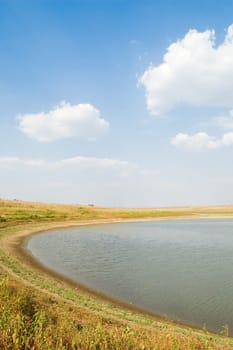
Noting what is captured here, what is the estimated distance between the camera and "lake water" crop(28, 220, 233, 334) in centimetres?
1934

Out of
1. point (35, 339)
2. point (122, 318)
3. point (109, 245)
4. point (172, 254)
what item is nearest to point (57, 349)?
point (35, 339)

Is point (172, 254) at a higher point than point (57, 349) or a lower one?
lower

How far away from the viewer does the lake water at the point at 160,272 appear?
19337mm

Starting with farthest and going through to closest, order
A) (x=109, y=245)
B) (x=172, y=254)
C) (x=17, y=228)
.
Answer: (x=17, y=228)
(x=109, y=245)
(x=172, y=254)

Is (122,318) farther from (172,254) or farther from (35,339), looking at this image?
(172,254)

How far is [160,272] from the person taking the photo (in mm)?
28562

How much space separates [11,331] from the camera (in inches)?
239

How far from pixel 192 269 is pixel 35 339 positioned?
26.5 m

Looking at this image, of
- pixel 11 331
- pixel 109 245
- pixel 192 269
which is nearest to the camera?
pixel 11 331

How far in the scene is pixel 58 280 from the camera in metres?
25.3

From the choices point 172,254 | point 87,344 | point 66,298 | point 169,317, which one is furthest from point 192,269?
point 87,344

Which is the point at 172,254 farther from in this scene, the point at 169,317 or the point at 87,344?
the point at 87,344

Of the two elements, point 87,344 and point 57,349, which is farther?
point 87,344

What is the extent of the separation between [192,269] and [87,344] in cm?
2583
